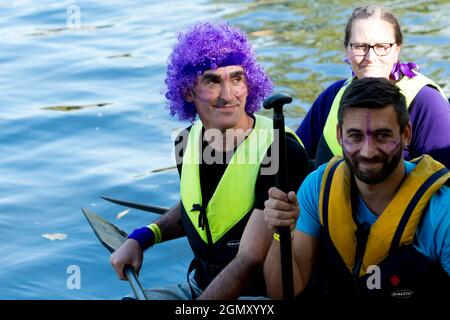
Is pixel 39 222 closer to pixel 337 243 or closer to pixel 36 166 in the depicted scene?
pixel 36 166

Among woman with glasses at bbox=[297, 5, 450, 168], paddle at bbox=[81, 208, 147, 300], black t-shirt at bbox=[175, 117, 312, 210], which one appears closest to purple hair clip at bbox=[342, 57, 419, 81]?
woman with glasses at bbox=[297, 5, 450, 168]

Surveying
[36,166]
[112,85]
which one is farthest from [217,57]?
[112,85]

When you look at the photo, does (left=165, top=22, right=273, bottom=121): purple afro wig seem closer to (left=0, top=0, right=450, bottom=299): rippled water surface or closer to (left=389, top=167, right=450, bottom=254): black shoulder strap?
(left=389, top=167, right=450, bottom=254): black shoulder strap

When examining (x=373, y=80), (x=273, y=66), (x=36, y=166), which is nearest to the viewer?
(x=373, y=80)

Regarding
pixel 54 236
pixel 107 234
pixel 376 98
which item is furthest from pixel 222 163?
pixel 54 236

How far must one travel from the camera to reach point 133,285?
3705mm

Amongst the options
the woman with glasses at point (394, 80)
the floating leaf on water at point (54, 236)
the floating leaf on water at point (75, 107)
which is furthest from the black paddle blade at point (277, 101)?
the floating leaf on water at point (75, 107)

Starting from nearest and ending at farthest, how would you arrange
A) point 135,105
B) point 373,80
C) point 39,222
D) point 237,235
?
1. point 373,80
2. point 237,235
3. point 39,222
4. point 135,105

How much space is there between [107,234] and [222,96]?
4.05 feet

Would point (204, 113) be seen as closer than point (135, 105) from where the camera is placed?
Yes

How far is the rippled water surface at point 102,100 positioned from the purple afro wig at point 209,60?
72.5 inches

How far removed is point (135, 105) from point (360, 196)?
17.5 ft

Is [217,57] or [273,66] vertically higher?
[217,57]

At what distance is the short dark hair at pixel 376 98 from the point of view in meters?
A: 3.11
